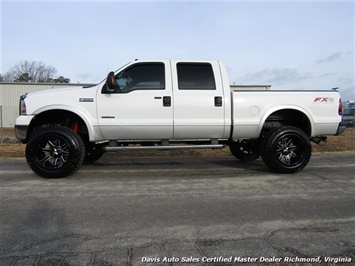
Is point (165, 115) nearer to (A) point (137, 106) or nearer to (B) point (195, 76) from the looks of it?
(A) point (137, 106)

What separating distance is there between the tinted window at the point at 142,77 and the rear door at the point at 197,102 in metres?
0.28

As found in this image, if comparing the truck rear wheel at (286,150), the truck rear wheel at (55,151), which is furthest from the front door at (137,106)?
the truck rear wheel at (286,150)

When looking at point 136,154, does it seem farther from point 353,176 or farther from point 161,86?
point 353,176

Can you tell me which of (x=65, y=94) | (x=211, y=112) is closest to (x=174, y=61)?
(x=211, y=112)

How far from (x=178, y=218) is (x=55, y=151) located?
10.1 feet

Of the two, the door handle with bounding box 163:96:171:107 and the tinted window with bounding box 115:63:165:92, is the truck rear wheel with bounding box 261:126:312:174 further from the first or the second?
the tinted window with bounding box 115:63:165:92

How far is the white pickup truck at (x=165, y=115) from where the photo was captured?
5.69 metres

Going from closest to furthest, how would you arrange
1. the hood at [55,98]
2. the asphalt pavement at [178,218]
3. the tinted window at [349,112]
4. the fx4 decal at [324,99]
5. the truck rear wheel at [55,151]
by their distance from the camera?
the asphalt pavement at [178,218] < the truck rear wheel at [55,151] < the hood at [55,98] < the fx4 decal at [324,99] < the tinted window at [349,112]

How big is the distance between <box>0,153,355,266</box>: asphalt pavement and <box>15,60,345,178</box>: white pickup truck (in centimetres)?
55

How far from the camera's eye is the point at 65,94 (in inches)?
227

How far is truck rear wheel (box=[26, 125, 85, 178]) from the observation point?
5.59 metres

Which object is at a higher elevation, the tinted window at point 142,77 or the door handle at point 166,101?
the tinted window at point 142,77

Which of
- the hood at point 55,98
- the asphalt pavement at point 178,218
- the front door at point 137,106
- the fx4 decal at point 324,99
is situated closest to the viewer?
the asphalt pavement at point 178,218

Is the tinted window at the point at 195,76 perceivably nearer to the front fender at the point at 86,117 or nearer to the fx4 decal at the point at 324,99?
the front fender at the point at 86,117
